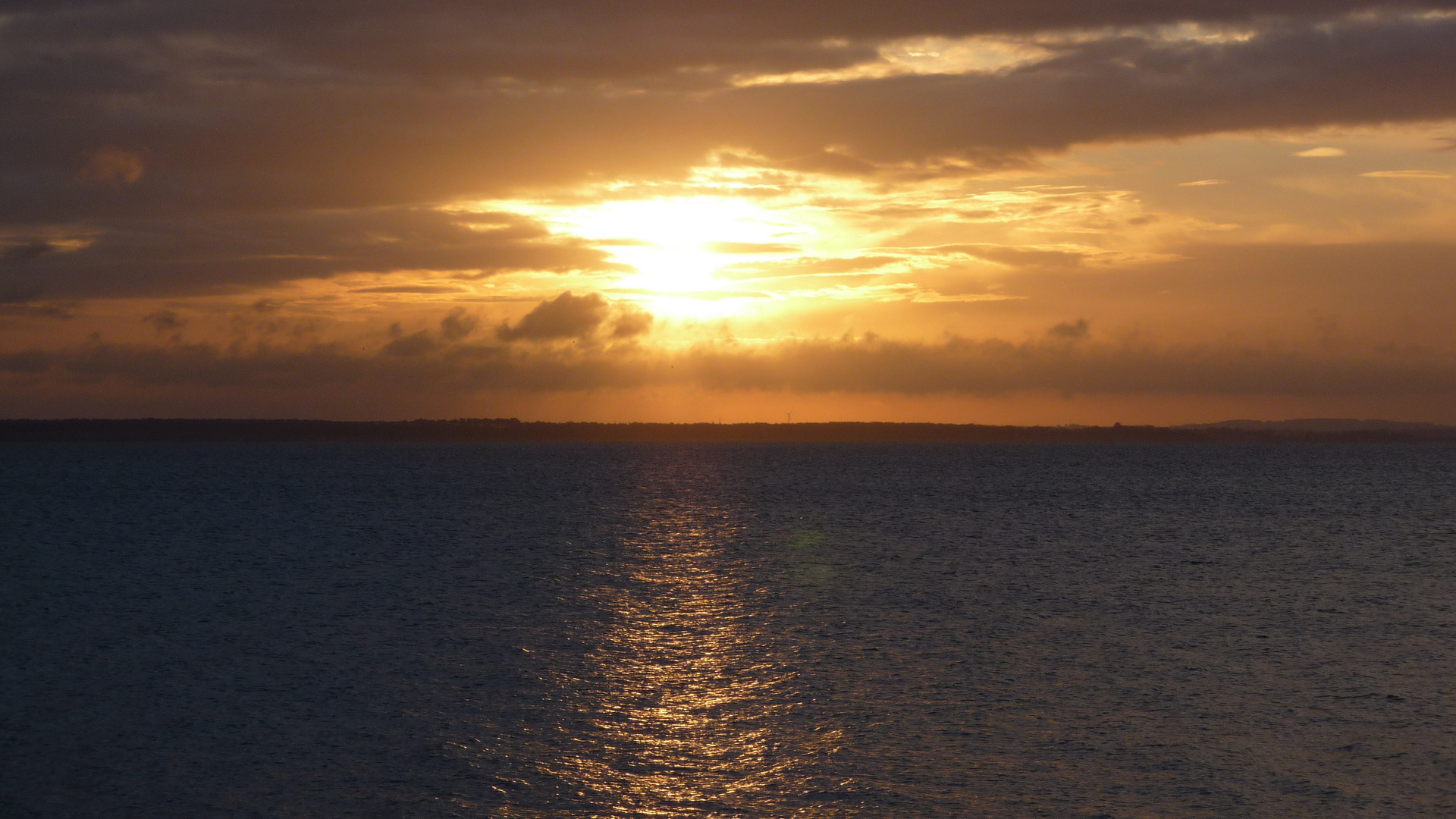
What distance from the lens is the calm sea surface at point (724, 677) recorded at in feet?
75.8

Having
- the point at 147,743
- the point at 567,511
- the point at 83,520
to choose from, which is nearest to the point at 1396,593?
the point at 147,743

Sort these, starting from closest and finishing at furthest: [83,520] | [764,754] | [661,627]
A: [764,754], [661,627], [83,520]

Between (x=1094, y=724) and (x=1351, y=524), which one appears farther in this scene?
(x=1351, y=524)

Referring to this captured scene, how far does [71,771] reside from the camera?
23797 millimetres

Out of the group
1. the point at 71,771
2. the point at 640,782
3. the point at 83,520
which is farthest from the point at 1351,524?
the point at 83,520

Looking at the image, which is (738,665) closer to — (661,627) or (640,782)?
(661,627)

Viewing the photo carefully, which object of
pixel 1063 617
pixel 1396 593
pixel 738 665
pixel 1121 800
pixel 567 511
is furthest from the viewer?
pixel 567 511

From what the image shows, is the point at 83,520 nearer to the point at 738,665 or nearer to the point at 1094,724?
the point at 738,665

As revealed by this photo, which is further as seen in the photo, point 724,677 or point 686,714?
point 724,677

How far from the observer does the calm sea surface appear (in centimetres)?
2309

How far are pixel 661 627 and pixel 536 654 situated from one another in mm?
6771

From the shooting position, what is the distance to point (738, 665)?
116ft

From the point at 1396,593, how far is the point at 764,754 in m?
41.9

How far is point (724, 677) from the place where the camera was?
3356cm
